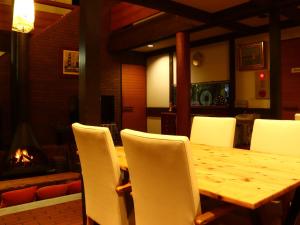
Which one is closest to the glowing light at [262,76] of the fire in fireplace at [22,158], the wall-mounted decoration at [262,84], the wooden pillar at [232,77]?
the wall-mounted decoration at [262,84]

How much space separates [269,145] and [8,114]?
494cm

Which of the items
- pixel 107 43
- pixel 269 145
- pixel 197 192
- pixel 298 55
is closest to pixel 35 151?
pixel 107 43

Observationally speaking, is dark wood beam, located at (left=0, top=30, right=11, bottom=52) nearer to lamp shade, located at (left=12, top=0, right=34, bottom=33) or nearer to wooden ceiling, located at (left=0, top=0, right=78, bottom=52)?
wooden ceiling, located at (left=0, top=0, right=78, bottom=52)

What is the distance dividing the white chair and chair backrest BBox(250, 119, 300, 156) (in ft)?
3.48

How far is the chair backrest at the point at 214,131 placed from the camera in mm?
2439

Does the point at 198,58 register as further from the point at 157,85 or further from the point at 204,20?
the point at 204,20

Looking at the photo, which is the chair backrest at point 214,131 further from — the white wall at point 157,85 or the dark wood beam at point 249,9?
the white wall at point 157,85

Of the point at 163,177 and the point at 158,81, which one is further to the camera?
the point at 158,81

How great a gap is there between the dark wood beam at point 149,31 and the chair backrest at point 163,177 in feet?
12.2

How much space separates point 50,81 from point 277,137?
4.91 m

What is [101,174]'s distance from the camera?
1699 millimetres

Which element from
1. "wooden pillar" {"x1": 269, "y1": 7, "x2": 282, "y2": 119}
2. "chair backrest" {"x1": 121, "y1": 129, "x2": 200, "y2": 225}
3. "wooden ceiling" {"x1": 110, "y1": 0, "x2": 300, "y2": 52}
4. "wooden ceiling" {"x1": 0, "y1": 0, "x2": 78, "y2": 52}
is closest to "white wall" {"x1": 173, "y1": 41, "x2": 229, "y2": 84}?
"wooden ceiling" {"x1": 110, "y1": 0, "x2": 300, "y2": 52}

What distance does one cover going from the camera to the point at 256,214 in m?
1.57

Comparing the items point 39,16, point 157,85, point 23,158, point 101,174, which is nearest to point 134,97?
point 157,85
